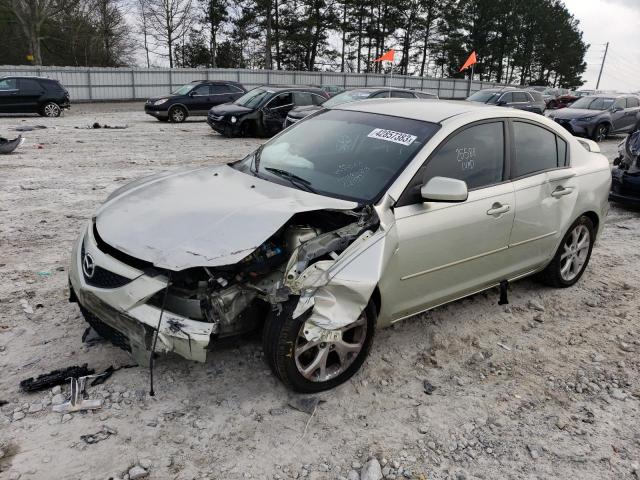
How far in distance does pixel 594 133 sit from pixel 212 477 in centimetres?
1830

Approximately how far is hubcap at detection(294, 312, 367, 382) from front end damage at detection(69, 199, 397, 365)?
0.20 m

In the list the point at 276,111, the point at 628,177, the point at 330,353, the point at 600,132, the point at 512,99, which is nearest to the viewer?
the point at 330,353

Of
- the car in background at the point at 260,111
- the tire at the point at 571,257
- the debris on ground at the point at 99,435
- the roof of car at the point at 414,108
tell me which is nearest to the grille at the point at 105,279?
the debris on ground at the point at 99,435

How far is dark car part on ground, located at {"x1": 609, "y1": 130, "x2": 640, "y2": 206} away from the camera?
7773 mm

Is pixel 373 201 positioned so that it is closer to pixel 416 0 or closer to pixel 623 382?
pixel 623 382

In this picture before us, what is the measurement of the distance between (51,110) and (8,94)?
1504mm

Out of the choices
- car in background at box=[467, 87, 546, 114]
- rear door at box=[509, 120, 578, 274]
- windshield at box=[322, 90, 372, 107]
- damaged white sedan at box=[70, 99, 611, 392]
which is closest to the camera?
damaged white sedan at box=[70, 99, 611, 392]

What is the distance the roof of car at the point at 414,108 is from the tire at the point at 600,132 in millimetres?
15349

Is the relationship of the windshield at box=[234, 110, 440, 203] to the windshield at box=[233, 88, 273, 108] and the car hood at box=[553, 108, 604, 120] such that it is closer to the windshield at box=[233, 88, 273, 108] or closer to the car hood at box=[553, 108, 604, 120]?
the windshield at box=[233, 88, 273, 108]

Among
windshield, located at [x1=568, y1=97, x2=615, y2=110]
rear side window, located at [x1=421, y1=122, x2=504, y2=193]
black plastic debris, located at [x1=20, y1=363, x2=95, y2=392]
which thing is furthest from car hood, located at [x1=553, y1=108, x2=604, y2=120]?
black plastic debris, located at [x1=20, y1=363, x2=95, y2=392]

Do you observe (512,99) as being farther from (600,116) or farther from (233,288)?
(233,288)

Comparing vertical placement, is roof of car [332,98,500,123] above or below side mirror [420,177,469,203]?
above

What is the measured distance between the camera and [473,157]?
3.84 m

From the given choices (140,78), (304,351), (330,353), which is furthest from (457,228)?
(140,78)
